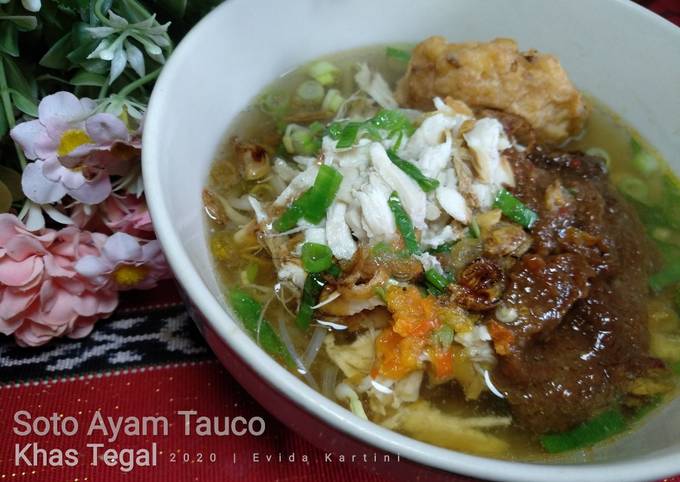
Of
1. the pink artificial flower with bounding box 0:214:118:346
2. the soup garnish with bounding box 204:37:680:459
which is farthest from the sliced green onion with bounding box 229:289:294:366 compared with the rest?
the pink artificial flower with bounding box 0:214:118:346

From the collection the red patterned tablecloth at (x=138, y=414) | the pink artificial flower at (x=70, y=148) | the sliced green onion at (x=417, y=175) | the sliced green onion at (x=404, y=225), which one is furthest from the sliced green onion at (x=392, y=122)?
the red patterned tablecloth at (x=138, y=414)

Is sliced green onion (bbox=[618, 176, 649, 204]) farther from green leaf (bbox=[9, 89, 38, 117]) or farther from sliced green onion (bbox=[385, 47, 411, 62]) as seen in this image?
green leaf (bbox=[9, 89, 38, 117])

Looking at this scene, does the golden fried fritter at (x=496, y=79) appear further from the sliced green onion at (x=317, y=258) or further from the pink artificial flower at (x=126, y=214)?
the pink artificial flower at (x=126, y=214)

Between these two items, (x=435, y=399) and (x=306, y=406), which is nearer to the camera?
(x=306, y=406)

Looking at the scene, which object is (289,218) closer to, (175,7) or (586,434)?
(175,7)

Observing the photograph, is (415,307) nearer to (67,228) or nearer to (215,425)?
(215,425)

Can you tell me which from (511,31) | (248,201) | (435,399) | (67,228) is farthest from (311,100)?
(435,399)
